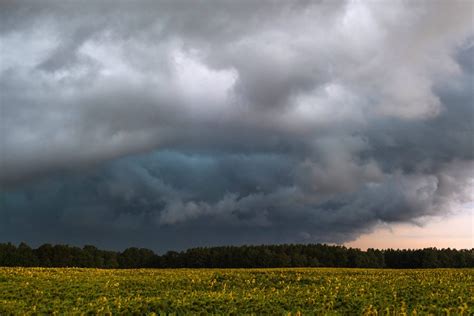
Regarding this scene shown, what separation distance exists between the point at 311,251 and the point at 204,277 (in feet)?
400

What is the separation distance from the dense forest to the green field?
8828cm

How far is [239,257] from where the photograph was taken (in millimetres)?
135000

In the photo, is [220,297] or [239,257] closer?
[220,297]

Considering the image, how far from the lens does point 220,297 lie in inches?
1193

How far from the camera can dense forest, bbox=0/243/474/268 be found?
5054 inches

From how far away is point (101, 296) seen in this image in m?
32.2

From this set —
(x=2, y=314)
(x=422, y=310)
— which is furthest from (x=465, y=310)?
(x=2, y=314)

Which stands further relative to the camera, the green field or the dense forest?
the dense forest

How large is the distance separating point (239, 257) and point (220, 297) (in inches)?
4192

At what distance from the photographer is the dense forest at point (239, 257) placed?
128 metres

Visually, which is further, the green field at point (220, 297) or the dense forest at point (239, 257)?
the dense forest at point (239, 257)

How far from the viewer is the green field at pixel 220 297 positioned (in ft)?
90.9

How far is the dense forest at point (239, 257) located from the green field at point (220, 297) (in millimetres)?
88285

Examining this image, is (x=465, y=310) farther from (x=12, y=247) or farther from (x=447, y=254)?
(x=447, y=254)
